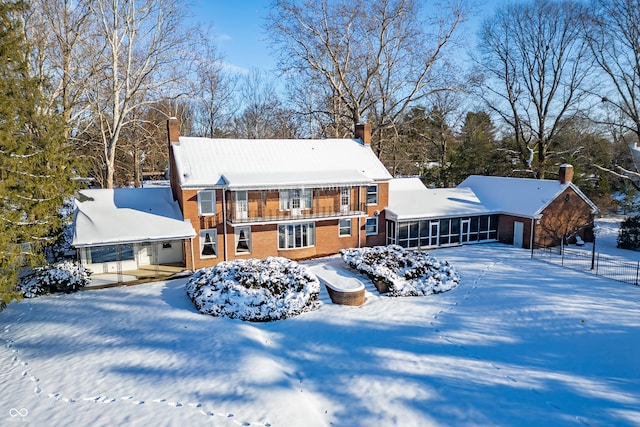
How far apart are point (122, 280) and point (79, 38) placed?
15857mm

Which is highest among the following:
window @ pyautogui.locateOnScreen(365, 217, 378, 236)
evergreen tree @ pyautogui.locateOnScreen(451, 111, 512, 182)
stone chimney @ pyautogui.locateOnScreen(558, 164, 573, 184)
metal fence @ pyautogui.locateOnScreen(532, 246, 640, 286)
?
evergreen tree @ pyautogui.locateOnScreen(451, 111, 512, 182)

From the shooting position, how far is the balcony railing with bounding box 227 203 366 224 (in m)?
20.9

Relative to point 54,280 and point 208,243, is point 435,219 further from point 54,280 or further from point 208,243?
point 54,280

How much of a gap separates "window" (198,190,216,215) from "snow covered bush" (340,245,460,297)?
7079 mm

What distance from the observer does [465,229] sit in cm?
2656

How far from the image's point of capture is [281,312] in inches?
615

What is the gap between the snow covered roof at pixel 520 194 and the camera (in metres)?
25.3

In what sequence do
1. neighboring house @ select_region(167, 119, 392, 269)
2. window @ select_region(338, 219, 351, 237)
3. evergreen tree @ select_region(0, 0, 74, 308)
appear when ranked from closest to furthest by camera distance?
evergreen tree @ select_region(0, 0, 74, 308) < neighboring house @ select_region(167, 119, 392, 269) < window @ select_region(338, 219, 351, 237)

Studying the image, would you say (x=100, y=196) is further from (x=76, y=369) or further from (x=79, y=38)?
(x=76, y=369)

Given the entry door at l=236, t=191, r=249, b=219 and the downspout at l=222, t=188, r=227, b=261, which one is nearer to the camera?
the downspout at l=222, t=188, r=227, b=261

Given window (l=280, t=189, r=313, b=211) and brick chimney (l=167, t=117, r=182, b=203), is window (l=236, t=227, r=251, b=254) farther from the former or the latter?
brick chimney (l=167, t=117, r=182, b=203)

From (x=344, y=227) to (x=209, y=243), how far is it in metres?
7.69

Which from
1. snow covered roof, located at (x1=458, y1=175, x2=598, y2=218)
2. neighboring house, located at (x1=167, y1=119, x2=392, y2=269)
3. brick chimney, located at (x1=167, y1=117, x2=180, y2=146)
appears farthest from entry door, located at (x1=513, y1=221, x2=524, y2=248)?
brick chimney, located at (x1=167, y1=117, x2=180, y2=146)

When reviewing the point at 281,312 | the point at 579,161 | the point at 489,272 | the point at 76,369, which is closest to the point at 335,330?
the point at 281,312
